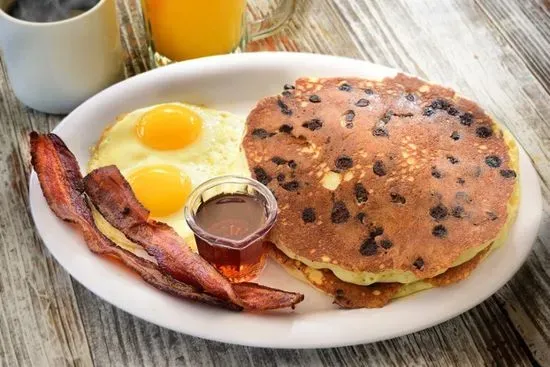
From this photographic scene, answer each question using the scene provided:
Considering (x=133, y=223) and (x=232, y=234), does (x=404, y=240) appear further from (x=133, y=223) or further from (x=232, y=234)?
(x=133, y=223)

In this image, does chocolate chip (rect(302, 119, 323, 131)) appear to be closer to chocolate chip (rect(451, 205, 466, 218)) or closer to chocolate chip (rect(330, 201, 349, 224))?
chocolate chip (rect(330, 201, 349, 224))

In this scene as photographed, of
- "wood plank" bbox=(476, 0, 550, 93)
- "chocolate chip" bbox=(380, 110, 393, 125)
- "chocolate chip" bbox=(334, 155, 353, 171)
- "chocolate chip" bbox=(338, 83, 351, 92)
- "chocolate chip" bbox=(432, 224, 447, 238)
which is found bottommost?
"wood plank" bbox=(476, 0, 550, 93)

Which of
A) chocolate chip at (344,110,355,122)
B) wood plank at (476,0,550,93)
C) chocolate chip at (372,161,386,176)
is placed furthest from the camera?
wood plank at (476,0,550,93)

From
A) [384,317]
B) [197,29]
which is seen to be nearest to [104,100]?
[197,29]

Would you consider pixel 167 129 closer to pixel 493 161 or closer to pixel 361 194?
pixel 361 194

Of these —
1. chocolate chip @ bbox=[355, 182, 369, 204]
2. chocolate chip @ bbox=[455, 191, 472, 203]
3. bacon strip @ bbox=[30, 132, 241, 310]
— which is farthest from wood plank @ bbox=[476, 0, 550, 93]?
bacon strip @ bbox=[30, 132, 241, 310]

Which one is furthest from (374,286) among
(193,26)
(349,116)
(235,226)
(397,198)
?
(193,26)

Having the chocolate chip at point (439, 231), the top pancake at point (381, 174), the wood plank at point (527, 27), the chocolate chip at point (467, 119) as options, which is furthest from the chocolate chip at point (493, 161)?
the wood plank at point (527, 27)
